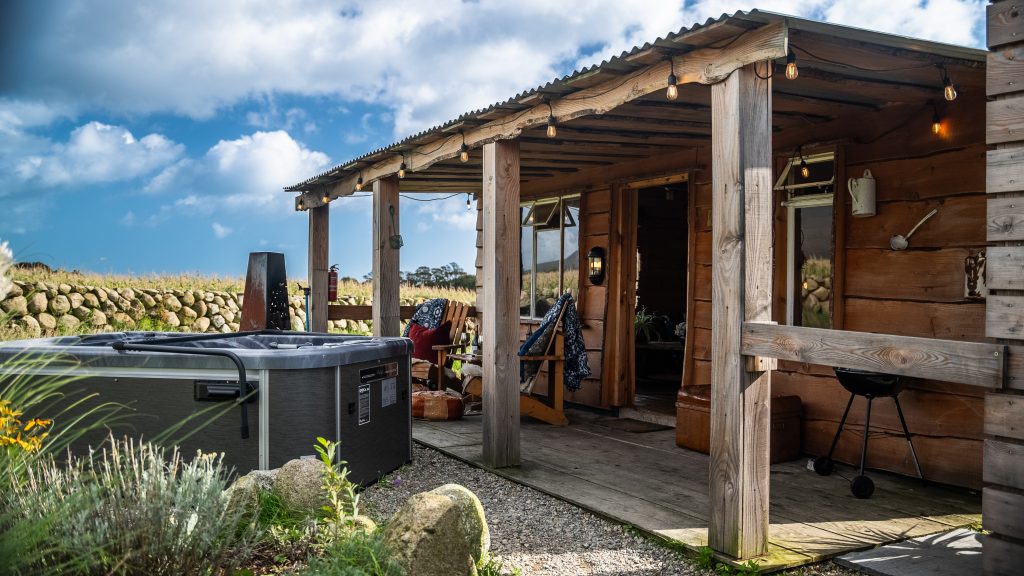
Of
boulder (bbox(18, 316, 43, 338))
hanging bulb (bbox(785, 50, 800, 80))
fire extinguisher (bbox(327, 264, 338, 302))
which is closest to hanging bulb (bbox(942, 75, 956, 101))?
hanging bulb (bbox(785, 50, 800, 80))

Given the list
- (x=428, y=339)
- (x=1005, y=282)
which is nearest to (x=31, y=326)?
(x=428, y=339)

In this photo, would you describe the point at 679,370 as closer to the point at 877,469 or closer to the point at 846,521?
the point at 877,469

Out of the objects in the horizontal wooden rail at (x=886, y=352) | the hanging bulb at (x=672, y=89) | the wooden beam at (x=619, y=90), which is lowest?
the horizontal wooden rail at (x=886, y=352)

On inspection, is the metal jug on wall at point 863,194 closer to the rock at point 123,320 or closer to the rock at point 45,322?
the rock at point 123,320

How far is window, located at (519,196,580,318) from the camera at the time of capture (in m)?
8.24

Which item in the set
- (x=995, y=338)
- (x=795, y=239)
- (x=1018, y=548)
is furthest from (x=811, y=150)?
(x=1018, y=548)

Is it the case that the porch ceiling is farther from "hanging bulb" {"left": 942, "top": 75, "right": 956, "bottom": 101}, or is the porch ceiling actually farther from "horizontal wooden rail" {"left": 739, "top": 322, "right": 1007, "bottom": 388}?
"horizontal wooden rail" {"left": 739, "top": 322, "right": 1007, "bottom": 388}

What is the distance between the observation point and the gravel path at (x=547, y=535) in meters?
3.55

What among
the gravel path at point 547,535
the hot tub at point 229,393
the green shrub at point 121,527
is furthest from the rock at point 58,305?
the green shrub at point 121,527

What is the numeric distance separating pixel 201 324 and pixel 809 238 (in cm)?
1181

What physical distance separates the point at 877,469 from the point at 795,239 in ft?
5.49

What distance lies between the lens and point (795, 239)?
5.79 meters

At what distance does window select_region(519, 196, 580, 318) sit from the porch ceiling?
775 millimetres

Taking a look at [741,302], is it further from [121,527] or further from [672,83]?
[121,527]
